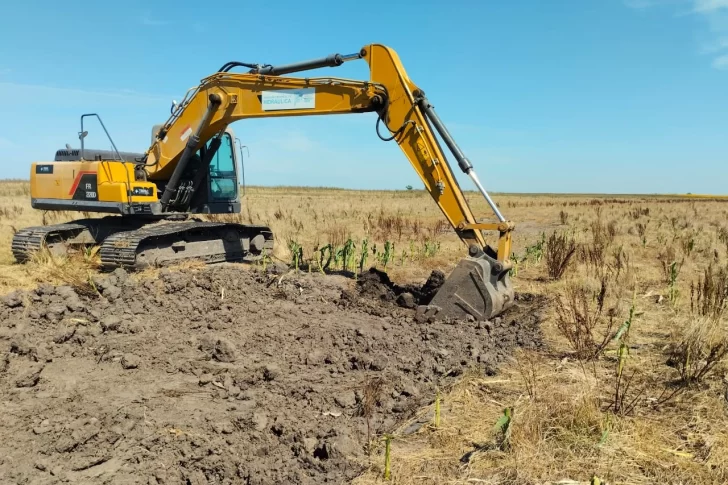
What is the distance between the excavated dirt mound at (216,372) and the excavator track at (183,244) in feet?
4.78

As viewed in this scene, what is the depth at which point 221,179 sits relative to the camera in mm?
10750

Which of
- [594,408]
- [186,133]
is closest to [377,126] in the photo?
[186,133]

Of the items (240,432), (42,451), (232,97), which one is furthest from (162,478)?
(232,97)

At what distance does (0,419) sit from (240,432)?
1788 millimetres

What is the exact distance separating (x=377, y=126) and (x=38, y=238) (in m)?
6.01

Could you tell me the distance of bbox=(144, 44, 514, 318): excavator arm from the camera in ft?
22.0

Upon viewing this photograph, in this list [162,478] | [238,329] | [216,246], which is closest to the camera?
[162,478]

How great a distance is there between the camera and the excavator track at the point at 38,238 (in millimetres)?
9320

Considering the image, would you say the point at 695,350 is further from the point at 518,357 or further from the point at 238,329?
the point at 238,329

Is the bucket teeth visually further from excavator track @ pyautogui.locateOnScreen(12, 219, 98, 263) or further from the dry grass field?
excavator track @ pyautogui.locateOnScreen(12, 219, 98, 263)

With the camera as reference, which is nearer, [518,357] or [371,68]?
[518,357]

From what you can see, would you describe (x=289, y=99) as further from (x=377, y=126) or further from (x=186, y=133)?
(x=186, y=133)

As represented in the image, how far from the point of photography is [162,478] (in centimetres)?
323

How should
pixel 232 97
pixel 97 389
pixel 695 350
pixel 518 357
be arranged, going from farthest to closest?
pixel 232 97 → pixel 518 357 → pixel 695 350 → pixel 97 389
